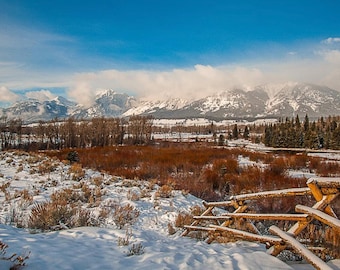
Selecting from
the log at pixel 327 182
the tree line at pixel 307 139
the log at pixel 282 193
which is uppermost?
the log at pixel 327 182

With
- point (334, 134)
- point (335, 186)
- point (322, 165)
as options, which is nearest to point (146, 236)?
point (335, 186)

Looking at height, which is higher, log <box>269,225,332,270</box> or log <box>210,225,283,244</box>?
log <box>269,225,332,270</box>

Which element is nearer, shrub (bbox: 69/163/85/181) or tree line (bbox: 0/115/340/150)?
shrub (bbox: 69/163/85/181)

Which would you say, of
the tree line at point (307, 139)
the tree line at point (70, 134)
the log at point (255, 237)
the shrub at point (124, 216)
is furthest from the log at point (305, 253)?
the tree line at point (70, 134)

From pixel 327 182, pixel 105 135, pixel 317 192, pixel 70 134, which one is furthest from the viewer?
pixel 105 135

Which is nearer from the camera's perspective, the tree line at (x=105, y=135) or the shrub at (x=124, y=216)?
the shrub at (x=124, y=216)

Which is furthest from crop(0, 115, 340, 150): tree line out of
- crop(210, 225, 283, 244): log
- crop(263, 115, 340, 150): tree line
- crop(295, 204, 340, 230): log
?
crop(295, 204, 340, 230): log

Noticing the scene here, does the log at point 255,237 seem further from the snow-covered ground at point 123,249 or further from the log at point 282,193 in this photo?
the log at point 282,193

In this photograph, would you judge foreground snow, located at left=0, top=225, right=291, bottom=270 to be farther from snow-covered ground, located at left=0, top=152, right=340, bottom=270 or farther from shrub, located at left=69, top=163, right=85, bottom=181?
shrub, located at left=69, top=163, right=85, bottom=181

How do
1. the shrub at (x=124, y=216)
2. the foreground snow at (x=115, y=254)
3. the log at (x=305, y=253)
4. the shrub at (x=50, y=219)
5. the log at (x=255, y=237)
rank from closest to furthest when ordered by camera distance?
the log at (x=305, y=253)
the foreground snow at (x=115, y=254)
the log at (x=255, y=237)
the shrub at (x=50, y=219)
the shrub at (x=124, y=216)

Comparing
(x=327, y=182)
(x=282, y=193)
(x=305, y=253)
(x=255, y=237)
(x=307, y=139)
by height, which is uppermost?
(x=327, y=182)

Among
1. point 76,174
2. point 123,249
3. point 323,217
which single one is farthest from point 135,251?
point 76,174

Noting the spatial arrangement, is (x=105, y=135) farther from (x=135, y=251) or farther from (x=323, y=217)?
(x=323, y=217)

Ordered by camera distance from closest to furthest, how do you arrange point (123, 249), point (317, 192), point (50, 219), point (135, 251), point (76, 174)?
point (317, 192)
point (135, 251)
point (123, 249)
point (50, 219)
point (76, 174)
